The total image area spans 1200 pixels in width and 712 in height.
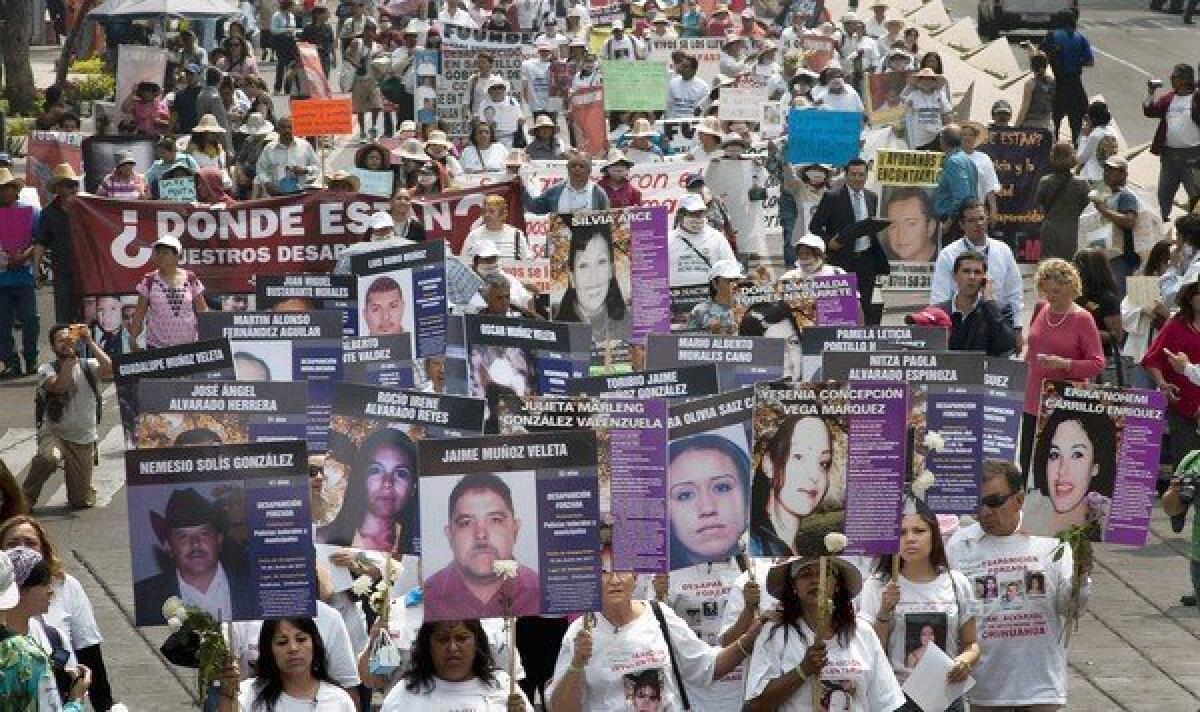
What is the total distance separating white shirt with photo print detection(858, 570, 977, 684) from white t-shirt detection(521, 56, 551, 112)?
24.8 m

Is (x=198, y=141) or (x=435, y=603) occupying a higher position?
(x=198, y=141)

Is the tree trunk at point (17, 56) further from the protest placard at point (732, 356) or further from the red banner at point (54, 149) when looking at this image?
the protest placard at point (732, 356)

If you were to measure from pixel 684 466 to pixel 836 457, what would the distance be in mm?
601

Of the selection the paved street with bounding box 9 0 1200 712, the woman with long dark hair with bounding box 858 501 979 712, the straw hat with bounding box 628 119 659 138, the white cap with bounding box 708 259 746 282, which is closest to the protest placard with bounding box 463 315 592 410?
the paved street with bounding box 9 0 1200 712

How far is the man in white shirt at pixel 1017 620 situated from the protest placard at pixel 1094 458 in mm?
378

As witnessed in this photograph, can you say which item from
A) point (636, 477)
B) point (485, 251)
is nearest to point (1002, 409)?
point (636, 477)

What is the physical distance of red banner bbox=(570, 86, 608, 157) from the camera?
3250cm

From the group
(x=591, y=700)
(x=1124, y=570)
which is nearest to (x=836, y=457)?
(x=591, y=700)

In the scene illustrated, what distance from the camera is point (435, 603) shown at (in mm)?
10859

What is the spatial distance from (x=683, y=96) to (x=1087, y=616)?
63.0 feet

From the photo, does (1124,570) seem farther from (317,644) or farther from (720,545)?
(317,644)

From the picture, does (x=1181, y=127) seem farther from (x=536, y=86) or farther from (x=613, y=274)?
(x=613, y=274)

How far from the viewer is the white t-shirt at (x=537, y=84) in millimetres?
36406

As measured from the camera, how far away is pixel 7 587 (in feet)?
31.3
